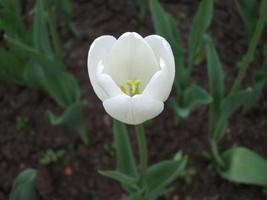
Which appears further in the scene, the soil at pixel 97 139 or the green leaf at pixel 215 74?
the soil at pixel 97 139

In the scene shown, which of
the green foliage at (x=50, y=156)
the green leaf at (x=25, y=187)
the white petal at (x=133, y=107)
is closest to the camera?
the white petal at (x=133, y=107)

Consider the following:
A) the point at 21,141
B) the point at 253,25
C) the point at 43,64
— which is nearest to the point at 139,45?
the point at 43,64

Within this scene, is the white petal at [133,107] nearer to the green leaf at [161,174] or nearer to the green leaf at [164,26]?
the green leaf at [161,174]

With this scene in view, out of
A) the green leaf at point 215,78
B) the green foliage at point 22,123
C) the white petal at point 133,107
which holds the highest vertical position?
the white petal at point 133,107

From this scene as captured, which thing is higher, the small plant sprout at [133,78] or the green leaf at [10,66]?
the small plant sprout at [133,78]

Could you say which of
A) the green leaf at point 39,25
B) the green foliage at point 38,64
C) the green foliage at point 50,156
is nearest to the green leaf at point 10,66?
the green foliage at point 38,64

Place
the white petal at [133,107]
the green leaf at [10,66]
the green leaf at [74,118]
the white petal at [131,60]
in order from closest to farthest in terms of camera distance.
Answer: the white petal at [133,107], the white petal at [131,60], the green leaf at [74,118], the green leaf at [10,66]

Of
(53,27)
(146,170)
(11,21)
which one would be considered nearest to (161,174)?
(146,170)

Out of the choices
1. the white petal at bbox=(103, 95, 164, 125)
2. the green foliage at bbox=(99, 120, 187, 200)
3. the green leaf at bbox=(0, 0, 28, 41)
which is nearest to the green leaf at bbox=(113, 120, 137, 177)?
the green foliage at bbox=(99, 120, 187, 200)

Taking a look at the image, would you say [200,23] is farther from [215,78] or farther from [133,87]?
[133,87]
